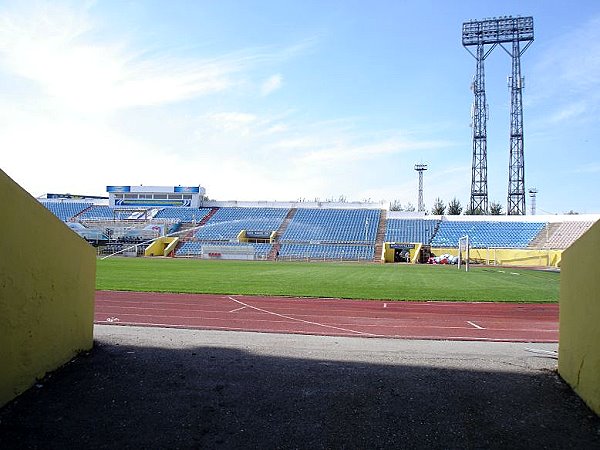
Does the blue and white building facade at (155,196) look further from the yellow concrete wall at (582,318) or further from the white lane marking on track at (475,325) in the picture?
the yellow concrete wall at (582,318)

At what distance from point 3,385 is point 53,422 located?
632 millimetres

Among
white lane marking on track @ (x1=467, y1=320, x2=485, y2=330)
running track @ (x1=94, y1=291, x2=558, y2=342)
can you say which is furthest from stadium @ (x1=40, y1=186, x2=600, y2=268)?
white lane marking on track @ (x1=467, y1=320, x2=485, y2=330)

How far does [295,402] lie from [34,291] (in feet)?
9.59

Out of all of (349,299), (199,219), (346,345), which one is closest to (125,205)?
(199,219)

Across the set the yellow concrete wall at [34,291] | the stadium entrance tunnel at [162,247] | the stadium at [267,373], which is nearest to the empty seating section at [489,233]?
the stadium entrance tunnel at [162,247]

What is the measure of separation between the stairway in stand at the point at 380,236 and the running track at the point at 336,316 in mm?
43182

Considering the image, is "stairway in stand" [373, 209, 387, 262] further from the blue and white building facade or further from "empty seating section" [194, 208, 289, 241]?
the blue and white building facade

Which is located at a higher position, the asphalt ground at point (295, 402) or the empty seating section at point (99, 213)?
the empty seating section at point (99, 213)

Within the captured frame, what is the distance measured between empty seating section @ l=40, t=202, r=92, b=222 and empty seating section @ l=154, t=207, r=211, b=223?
14983 mm

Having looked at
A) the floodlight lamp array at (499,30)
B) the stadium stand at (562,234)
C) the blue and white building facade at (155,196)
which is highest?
the floodlight lamp array at (499,30)

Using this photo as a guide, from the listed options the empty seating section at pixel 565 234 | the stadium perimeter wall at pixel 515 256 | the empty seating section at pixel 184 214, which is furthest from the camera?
the empty seating section at pixel 184 214

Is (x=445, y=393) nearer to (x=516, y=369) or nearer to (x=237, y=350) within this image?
(x=516, y=369)

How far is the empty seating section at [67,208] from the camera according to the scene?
77312 mm

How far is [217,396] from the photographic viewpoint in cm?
488
